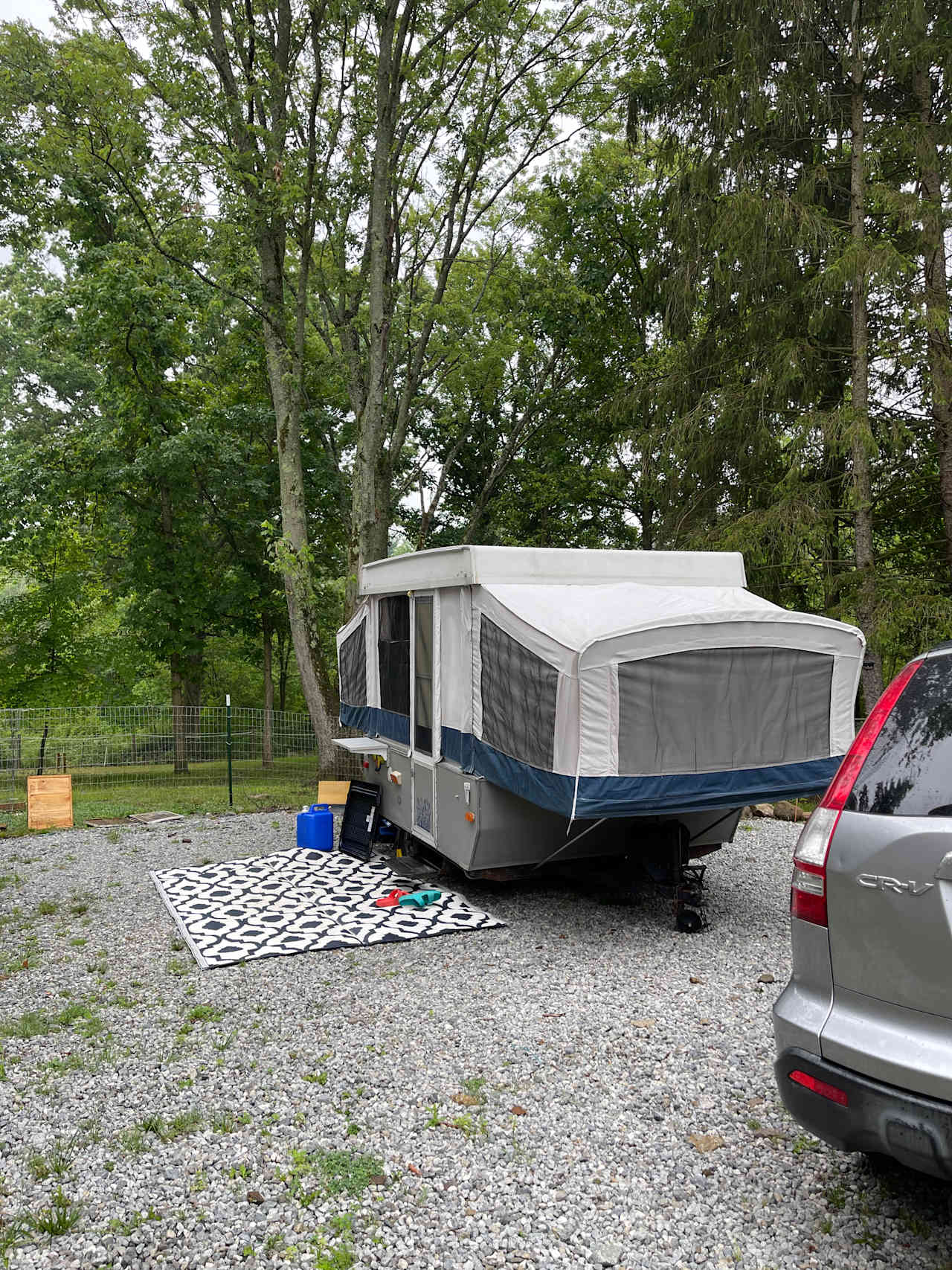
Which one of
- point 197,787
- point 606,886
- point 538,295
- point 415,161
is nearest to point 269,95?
point 415,161

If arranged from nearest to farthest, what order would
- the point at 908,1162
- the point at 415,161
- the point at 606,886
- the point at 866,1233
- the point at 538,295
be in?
the point at 908,1162 < the point at 866,1233 < the point at 606,886 < the point at 415,161 < the point at 538,295

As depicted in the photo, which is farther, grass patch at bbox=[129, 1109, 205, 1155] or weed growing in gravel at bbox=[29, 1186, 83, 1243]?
grass patch at bbox=[129, 1109, 205, 1155]

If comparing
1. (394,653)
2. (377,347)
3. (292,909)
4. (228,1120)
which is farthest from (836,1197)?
(377,347)

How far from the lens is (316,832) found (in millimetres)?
7703

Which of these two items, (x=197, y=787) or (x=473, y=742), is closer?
(x=473, y=742)

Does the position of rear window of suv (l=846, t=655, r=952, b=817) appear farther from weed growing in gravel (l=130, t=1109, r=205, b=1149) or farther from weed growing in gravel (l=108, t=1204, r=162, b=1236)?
weed growing in gravel (l=130, t=1109, r=205, b=1149)

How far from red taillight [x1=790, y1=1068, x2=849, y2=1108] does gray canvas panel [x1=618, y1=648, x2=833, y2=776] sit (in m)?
2.57

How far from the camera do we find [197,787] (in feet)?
37.0

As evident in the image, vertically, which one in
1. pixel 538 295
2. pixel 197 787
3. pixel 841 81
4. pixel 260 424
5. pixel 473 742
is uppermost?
pixel 841 81

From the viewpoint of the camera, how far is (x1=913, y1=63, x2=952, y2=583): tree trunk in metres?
9.30

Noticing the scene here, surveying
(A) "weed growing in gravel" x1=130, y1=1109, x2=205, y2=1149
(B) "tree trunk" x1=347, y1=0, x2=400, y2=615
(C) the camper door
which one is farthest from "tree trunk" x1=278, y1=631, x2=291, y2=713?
(A) "weed growing in gravel" x1=130, y1=1109, x2=205, y2=1149

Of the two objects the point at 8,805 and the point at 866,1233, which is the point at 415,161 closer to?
the point at 8,805

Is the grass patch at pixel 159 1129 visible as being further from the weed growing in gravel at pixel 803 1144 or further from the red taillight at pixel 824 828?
the red taillight at pixel 824 828

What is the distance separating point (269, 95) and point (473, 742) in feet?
29.5
